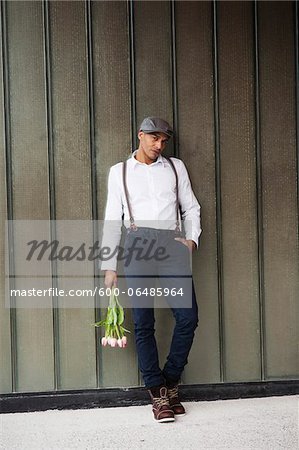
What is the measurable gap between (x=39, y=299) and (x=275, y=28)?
2064mm

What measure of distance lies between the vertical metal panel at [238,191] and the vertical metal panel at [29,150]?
1.03 metres

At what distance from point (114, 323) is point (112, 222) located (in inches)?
21.5

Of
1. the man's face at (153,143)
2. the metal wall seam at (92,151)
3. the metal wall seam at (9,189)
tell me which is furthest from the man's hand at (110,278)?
the man's face at (153,143)

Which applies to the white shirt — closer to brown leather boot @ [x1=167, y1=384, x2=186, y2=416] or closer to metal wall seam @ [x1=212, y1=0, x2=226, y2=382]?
metal wall seam @ [x1=212, y1=0, x2=226, y2=382]

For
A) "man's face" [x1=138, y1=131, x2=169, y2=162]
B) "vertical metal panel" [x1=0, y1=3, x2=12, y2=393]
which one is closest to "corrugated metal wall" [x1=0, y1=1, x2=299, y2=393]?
"vertical metal panel" [x1=0, y1=3, x2=12, y2=393]

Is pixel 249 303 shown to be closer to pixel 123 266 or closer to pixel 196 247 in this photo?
pixel 196 247

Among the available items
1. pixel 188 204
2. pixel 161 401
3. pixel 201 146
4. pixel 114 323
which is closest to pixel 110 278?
pixel 114 323

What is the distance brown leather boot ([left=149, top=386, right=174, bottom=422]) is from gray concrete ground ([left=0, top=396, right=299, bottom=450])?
4cm

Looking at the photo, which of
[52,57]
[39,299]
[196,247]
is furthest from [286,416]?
[52,57]

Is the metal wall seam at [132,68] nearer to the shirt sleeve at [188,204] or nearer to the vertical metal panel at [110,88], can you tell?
the vertical metal panel at [110,88]

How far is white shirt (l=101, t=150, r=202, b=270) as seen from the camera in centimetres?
333

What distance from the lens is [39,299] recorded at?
3.52 metres

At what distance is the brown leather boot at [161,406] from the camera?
129 inches

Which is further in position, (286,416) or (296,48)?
(296,48)
